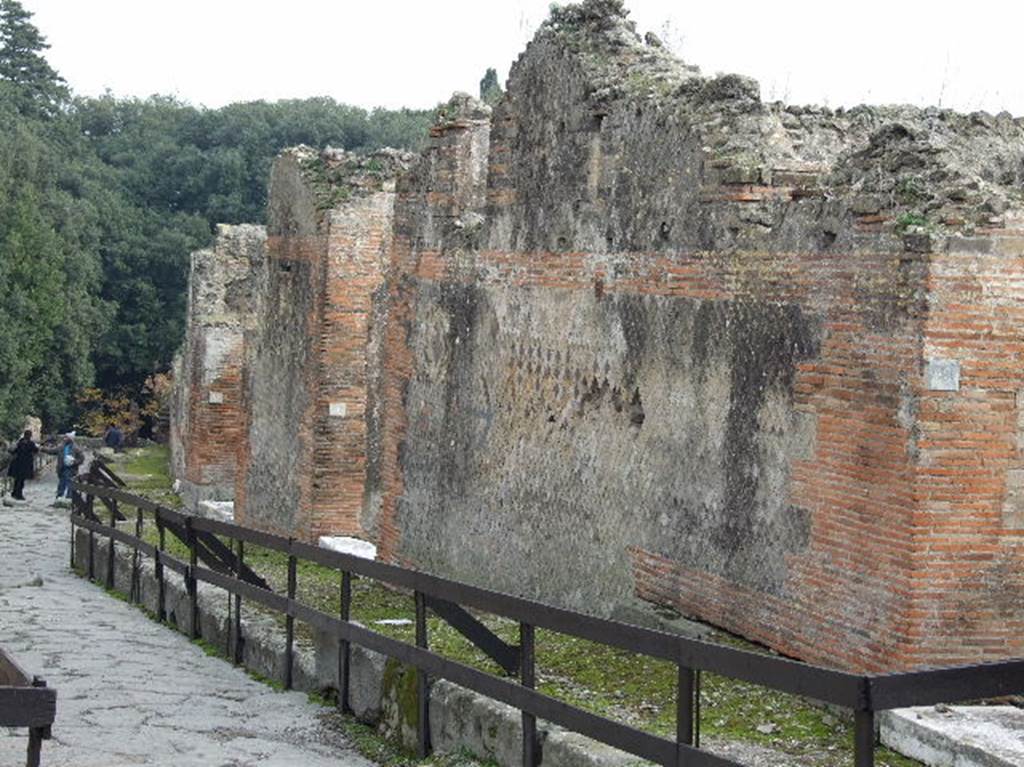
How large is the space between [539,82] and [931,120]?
338 cm

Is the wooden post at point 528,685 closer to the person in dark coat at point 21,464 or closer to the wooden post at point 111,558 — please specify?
the wooden post at point 111,558

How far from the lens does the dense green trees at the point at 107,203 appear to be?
42.2m

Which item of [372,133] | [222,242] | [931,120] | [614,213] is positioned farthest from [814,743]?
[372,133]

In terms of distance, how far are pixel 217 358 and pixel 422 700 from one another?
16516 millimetres

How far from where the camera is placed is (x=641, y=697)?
8.05 m

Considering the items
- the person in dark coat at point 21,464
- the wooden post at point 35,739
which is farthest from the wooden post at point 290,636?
the person in dark coat at point 21,464

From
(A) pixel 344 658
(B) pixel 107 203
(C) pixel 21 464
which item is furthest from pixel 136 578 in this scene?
(B) pixel 107 203

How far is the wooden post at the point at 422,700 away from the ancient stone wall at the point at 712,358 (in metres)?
1.62

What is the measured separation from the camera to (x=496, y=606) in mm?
7211

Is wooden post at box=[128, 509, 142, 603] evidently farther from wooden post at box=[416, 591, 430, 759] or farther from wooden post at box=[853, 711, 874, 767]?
wooden post at box=[853, 711, 874, 767]

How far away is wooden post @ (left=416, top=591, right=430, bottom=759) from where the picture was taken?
7.93 meters

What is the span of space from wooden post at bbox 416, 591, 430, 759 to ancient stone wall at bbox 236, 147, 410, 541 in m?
7.76

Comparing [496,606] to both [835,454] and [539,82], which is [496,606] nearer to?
[835,454]

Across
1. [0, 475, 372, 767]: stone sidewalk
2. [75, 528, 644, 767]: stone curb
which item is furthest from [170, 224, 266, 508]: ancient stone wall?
[75, 528, 644, 767]: stone curb
